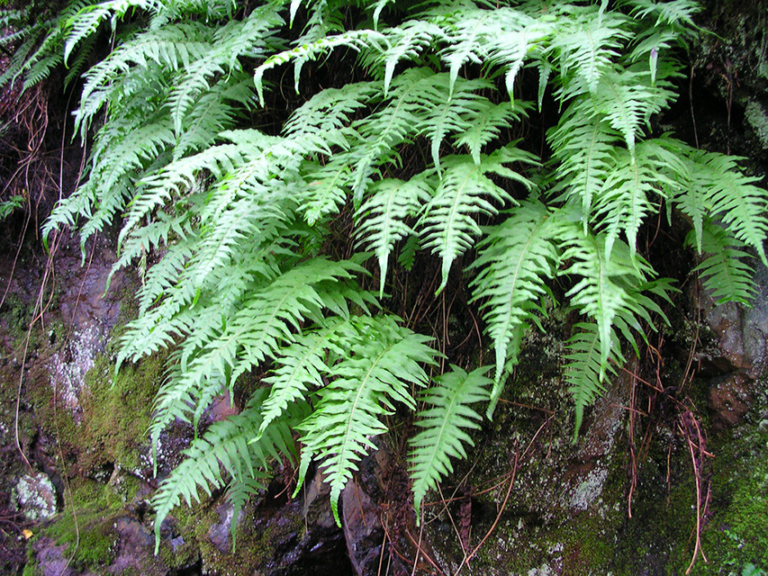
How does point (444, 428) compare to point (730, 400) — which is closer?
point (444, 428)

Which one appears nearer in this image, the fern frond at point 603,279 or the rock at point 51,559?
the fern frond at point 603,279

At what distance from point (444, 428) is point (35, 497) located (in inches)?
112

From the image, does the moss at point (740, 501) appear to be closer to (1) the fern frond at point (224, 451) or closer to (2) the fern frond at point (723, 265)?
(2) the fern frond at point (723, 265)

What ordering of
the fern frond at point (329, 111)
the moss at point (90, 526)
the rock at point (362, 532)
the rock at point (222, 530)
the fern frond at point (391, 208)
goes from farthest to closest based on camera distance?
the moss at point (90, 526) < the rock at point (222, 530) < the rock at point (362, 532) < the fern frond at point (329, 111) < the fern frond at point (391, 208)

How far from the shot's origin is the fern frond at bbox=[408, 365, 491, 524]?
1416 mm

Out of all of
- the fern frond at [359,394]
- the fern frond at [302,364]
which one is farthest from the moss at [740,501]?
the fern frond at [302,364]

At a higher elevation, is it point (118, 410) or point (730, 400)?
point (730, 400)

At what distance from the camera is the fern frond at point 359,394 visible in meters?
1.41

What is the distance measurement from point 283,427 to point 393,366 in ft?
1.70

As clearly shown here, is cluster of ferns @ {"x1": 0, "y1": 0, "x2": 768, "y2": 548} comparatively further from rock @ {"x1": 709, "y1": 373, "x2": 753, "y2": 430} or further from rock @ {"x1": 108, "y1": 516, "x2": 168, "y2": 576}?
rock @ {"x1": 108, "y1": 516, "x2": 168, "y2": 576}

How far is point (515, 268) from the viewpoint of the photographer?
1.38m

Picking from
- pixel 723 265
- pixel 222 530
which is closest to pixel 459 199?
pixel 723 265

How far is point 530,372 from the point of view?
198 centimetres

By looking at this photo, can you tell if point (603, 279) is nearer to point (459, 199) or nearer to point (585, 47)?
point (459, 199)
